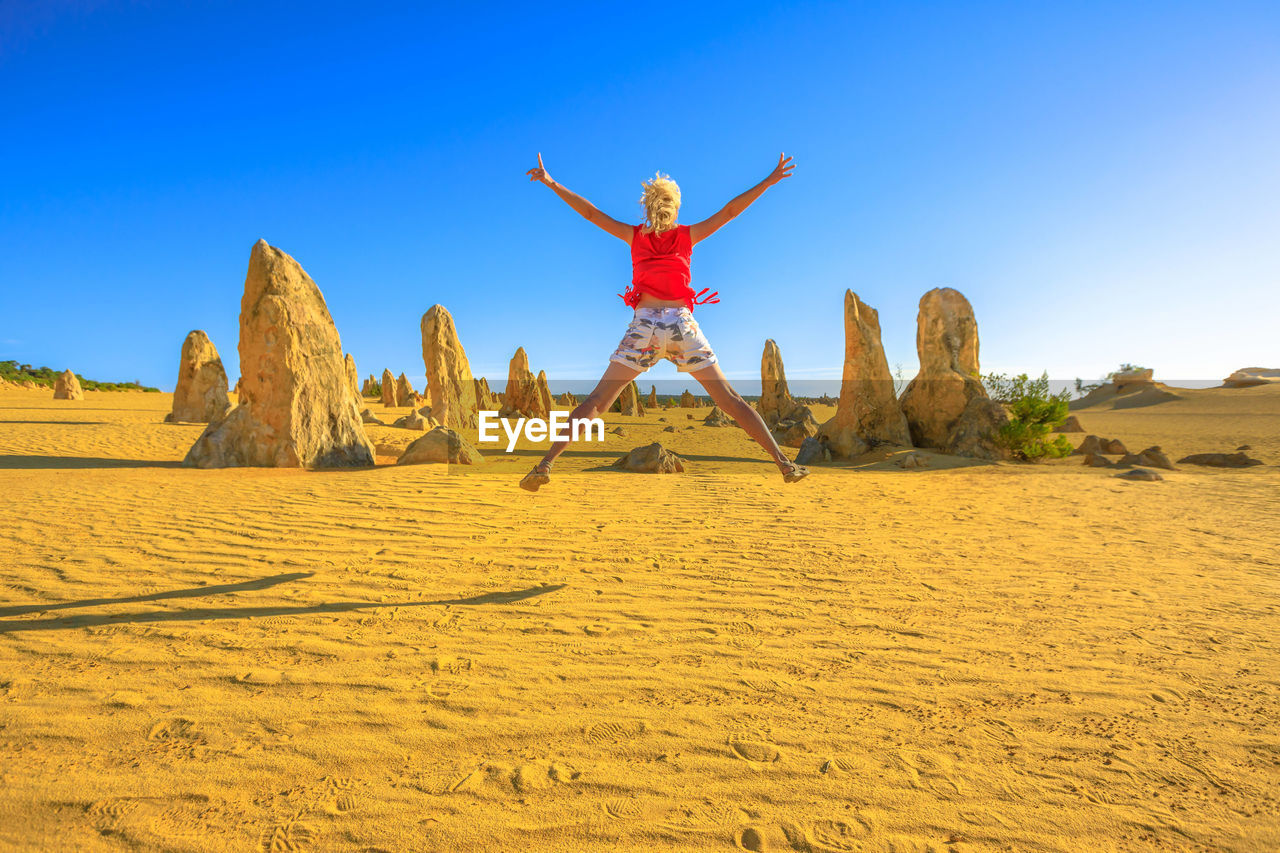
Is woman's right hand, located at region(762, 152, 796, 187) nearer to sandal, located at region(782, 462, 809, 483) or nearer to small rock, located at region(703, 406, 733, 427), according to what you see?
sandal, located at region(782, 462, 809, 483)

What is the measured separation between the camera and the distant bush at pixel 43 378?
4735cm

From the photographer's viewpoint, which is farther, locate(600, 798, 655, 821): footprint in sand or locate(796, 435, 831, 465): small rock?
locate(796, 435, 831, 465): small rock

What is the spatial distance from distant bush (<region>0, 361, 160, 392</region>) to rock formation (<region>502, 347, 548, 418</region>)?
39809 mm

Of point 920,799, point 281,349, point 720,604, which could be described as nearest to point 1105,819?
point 920,799

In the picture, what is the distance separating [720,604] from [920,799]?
6.87 ft

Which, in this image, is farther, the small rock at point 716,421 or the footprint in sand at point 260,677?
the small rock at point 716,421

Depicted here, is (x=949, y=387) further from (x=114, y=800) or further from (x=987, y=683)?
(x=114, y=800)

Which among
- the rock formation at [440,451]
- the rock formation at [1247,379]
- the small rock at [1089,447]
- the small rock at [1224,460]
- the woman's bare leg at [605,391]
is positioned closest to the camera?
the woman's bare leg at [605,391]

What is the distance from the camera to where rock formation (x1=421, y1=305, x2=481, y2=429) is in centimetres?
2160

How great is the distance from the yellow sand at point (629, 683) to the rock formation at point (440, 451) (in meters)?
4.42

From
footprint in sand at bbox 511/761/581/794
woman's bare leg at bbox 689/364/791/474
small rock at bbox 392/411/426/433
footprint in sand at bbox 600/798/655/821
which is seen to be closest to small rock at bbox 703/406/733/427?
small rock at bbox 392/411/426/433

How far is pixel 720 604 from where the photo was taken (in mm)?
4316

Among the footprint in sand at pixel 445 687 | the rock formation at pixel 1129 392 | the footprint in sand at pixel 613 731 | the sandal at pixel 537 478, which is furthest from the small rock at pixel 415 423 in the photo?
the rock formation at pixel 1129 392

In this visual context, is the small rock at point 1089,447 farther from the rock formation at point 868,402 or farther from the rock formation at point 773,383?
the rock formation at point 773,383
